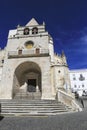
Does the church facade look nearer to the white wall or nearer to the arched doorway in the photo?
the arched doorway

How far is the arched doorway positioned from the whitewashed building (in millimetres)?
32982

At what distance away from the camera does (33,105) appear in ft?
36.5

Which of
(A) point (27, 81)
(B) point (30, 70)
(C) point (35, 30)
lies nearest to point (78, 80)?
(C) point (35, 30)

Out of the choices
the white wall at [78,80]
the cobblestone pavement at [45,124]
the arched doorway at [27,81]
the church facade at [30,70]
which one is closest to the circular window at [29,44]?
the church facade at [30,70]

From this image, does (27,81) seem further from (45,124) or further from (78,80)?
(78,80)

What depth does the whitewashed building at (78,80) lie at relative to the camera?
1945 inches

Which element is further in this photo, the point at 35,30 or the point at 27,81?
the point at 35,30

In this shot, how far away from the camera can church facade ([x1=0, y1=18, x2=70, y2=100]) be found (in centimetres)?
1712

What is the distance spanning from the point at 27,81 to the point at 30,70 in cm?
192

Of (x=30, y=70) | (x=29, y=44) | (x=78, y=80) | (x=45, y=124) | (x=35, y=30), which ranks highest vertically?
(x=35, y=30)

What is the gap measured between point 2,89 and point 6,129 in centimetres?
1286

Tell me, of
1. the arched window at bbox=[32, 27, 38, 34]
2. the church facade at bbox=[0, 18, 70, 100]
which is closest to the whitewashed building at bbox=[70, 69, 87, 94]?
the church facade at bbox=[0, 18, 70, 100]

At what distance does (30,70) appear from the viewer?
20328 millimetres

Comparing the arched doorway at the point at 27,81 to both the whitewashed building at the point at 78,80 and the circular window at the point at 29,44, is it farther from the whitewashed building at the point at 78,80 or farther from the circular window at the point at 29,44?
the whitewashed building at the point at 78,80
